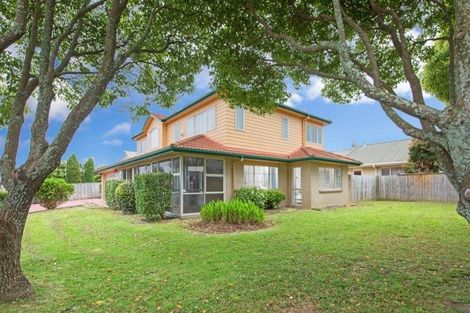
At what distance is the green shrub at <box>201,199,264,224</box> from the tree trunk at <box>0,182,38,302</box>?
6.65 metres

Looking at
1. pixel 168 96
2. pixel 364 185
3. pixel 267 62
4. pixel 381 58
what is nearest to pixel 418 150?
pixel 364 185

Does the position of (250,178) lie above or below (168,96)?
below

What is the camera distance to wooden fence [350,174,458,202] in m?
19.0

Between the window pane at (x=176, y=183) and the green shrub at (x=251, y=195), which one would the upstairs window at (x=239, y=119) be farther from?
the window pane at (x=176, y=183)

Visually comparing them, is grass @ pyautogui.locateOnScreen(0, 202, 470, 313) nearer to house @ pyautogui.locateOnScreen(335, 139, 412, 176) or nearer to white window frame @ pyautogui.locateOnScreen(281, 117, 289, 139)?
white window frame @ pyautogui.locateOnScreen(281, 117, 289, 139)

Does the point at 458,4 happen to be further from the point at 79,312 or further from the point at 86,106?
the point at 79,312

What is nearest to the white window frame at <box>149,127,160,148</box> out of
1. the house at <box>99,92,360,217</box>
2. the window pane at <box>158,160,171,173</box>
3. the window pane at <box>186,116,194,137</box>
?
the house at <box>99,92,360,217</box>

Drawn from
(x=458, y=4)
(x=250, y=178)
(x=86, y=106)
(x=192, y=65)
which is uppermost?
(x=192, y=65)

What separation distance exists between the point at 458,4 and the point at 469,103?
135cm

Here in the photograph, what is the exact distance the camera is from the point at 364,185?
73.4 ft

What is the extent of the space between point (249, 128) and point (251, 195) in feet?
13.1

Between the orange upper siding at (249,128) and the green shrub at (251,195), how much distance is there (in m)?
2.43

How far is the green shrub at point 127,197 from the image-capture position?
15500 millimetres

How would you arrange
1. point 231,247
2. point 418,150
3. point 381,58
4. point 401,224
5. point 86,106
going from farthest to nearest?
point 418,150
point 401,224
point 381,58
point 231,247
point 86,106
